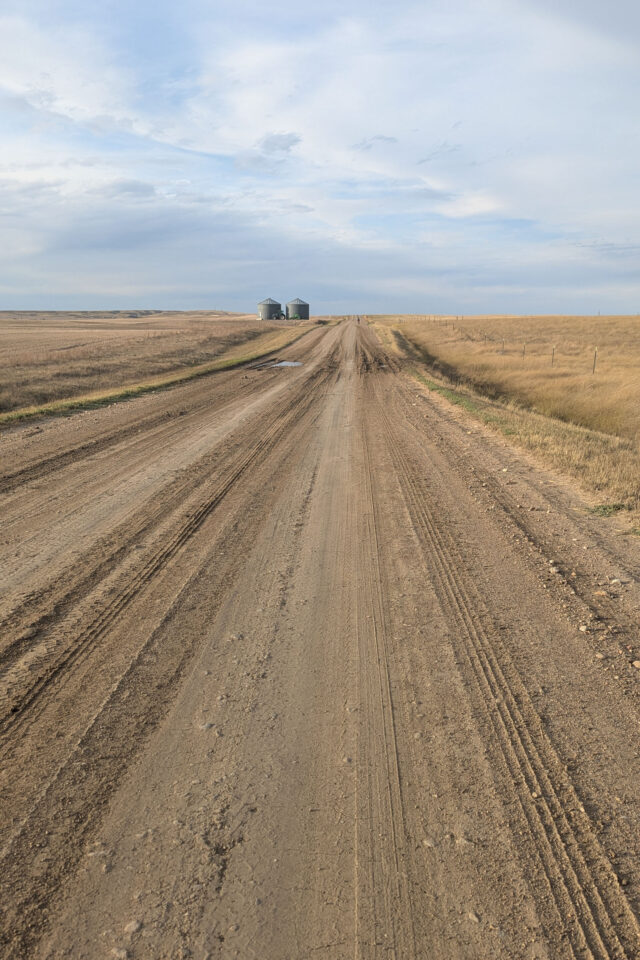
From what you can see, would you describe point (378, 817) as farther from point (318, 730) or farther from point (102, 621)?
point (102, 621)

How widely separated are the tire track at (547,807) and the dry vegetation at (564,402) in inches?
141

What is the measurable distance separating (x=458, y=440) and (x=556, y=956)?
29.9 ft

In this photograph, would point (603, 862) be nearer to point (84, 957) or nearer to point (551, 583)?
point (84, 957)

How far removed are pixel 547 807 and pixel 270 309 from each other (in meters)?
100

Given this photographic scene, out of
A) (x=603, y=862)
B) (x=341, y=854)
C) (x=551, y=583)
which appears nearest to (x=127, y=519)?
(x=551, y=583)

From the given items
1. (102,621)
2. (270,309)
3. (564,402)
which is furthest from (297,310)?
(102,621)

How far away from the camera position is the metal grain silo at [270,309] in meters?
98.0

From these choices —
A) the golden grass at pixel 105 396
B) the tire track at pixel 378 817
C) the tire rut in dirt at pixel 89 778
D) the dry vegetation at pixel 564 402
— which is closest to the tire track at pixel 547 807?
the tire track at pixel 378 817

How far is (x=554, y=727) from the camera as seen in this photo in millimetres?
3295

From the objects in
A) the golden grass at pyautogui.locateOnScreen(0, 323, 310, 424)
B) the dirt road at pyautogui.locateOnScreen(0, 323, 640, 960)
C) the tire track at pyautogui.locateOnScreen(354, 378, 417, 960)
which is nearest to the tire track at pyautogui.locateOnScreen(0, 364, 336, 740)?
the dirt road at pyautogui.locateOnScreen(0, 323, 640, 960)

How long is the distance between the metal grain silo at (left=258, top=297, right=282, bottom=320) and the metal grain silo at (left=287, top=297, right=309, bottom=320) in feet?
9.39

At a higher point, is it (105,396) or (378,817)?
(378,817)

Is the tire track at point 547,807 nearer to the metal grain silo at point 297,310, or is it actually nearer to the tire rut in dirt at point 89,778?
the tire rut in dirt at point 89,778

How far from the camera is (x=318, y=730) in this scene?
3297 millimetres
